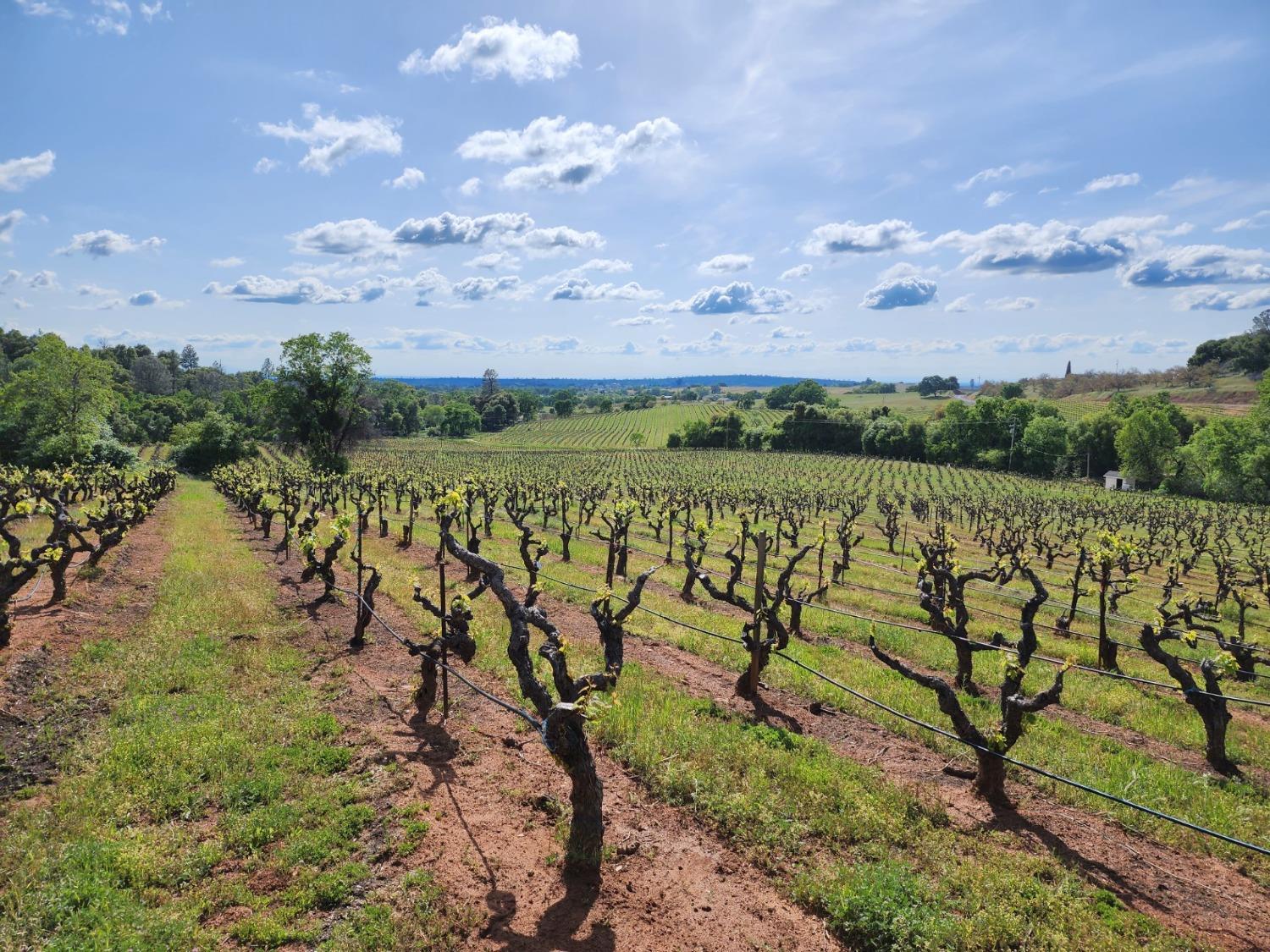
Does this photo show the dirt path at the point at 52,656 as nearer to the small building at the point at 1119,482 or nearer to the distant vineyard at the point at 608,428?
the small building at the point at 1119,482

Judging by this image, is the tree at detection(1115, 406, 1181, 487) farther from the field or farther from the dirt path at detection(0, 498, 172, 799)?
the dirt path at detection(0, 498, 172, 799)

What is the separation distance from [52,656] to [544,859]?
12878 mm

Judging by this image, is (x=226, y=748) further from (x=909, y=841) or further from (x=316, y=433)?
(x=316, y=433)

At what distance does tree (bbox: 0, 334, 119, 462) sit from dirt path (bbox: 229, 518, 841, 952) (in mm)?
60035

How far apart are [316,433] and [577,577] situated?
48.7 metres

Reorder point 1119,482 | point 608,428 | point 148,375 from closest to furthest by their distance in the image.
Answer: point 1119,482, point 148,375, point 608,428

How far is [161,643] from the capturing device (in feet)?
47.5

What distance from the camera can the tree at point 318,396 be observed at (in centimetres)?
6266

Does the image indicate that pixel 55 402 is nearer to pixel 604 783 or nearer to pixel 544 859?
pixel 604 783

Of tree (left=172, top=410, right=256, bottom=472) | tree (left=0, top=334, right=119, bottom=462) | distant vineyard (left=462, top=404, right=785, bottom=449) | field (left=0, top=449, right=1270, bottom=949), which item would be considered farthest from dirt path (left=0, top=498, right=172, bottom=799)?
distant vineyard (left=462, top=404, right=785, bottom=449)

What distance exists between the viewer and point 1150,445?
83812mm

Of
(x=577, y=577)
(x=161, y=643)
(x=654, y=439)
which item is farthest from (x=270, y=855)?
(x=654, y=439)

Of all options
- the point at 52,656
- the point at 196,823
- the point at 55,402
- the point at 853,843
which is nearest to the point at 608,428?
the point at 55,402

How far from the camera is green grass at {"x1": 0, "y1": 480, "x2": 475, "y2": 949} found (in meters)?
6.60
